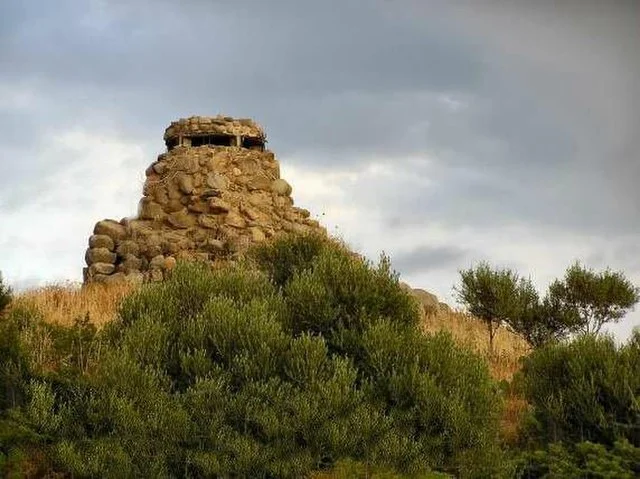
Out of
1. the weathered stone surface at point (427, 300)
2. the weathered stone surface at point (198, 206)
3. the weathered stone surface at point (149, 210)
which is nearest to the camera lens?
the weathered stone surface at point (198, 206)

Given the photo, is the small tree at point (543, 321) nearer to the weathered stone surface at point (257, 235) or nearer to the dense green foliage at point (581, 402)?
the weathered stone surface at point (257, 235)

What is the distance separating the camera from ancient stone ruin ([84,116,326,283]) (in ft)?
101

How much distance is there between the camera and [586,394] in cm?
1786

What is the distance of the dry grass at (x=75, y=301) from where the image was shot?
23.3 metres

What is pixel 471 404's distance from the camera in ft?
55.6

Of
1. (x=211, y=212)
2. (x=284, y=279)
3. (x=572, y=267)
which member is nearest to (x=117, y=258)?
(x=211, y=212)

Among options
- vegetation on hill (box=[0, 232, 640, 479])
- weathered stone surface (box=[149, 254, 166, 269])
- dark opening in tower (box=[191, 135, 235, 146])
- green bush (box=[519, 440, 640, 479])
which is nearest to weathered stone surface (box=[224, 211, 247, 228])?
weathered stone surface (box=[149, 254, 166, 269])

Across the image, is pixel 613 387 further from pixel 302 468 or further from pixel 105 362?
pixel 105 362

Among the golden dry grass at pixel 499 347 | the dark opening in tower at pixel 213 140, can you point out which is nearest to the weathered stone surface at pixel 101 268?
the dark opening in tower at pixel 213 140

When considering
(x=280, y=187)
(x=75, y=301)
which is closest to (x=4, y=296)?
(x=75, y=301)

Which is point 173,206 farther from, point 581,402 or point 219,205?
point 581,402

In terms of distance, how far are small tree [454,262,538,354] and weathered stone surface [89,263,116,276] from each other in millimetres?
11594

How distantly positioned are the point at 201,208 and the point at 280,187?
3.15 m

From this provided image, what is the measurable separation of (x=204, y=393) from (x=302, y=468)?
205cm
